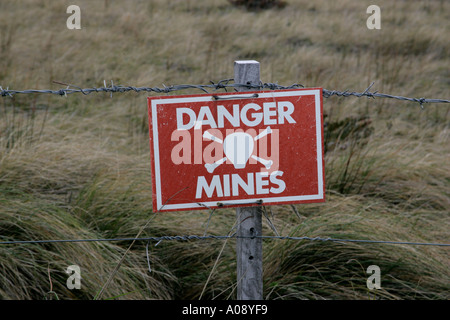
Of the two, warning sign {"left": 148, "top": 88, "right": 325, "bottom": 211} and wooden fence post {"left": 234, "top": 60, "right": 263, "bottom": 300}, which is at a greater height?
warning sign {"left": 148, "top": 88, "right": 325, "bottom": 211}

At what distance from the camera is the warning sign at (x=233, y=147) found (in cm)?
196

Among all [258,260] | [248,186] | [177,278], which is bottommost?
[177,278]

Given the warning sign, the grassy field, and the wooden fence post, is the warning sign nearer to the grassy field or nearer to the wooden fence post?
the wooden fence post

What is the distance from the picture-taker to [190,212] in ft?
10.9

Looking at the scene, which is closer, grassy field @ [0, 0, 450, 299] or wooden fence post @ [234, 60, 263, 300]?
wooden fence post @ [234, 60, 263, 300]

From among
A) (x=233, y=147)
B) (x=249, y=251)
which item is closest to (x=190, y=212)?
(x=249, y=251)

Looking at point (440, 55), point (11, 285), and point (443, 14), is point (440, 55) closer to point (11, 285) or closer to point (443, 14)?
point (443, 14)

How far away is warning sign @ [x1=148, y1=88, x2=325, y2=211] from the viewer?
1959 mm

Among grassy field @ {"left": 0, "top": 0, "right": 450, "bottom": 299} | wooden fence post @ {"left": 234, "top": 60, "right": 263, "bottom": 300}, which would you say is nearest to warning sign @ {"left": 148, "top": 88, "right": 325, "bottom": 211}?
wooden fence post @ {"left": 234, "top": 60, "right": 263, "bottom": 300}

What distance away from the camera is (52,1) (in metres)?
10.7

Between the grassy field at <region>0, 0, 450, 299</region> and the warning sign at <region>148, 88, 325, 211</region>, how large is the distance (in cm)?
26

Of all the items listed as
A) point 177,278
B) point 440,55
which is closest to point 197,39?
point 440,55

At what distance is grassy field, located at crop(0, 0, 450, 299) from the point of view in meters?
2.62
